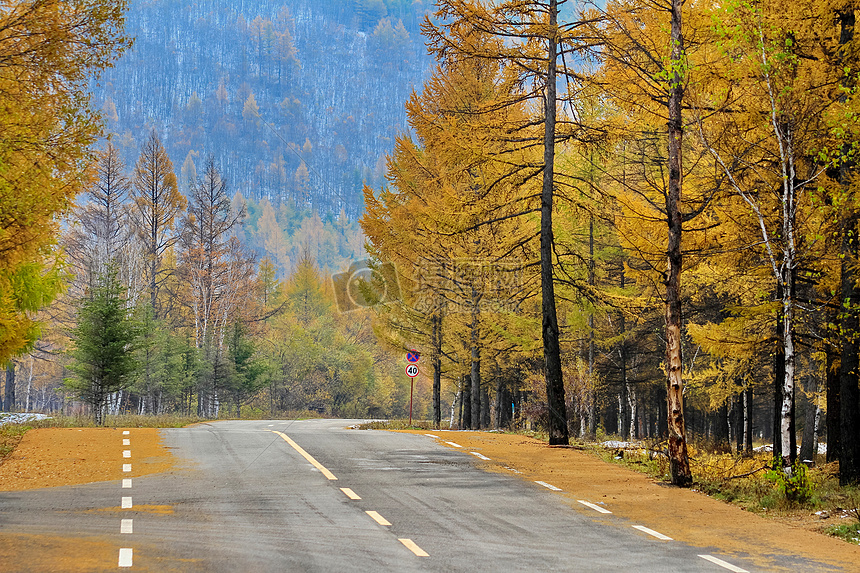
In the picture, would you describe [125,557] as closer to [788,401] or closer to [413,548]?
[413,548]

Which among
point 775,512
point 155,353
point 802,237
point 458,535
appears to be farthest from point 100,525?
point 155,353

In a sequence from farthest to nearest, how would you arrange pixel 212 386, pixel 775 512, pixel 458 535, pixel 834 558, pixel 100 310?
→ pixel 212 386 → pixel 100 310 → pixel 775 512 → pixel 458 535 → pixel 834 558

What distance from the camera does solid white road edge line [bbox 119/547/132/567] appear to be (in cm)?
655

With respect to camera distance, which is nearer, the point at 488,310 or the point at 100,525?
the point at 100,525

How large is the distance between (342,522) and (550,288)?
9876 mm

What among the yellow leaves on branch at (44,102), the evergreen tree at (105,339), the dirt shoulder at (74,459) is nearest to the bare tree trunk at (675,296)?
the dirt shoulder at (74,459)

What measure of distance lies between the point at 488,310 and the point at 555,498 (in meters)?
16.9

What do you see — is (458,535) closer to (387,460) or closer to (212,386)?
(387,460)

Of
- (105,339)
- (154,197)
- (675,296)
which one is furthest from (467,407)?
(154,197)

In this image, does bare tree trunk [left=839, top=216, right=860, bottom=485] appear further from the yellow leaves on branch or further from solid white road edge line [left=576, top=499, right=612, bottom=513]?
the yellow leaves on branch

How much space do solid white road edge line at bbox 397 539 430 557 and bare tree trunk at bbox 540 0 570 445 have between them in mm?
9355

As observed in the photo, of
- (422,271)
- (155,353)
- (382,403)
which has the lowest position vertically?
(382,403)

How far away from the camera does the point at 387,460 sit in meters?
13.9

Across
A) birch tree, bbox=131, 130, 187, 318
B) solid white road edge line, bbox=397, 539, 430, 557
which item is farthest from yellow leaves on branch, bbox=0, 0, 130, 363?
birch tree, bbox=131, 130, 187, 318
